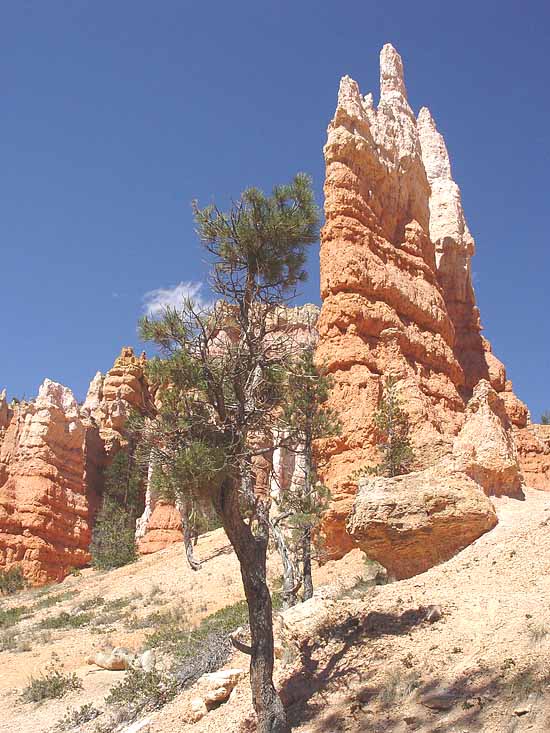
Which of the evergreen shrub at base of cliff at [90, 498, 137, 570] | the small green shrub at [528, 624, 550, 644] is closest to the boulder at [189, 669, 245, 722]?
the small green shrub at [528, 624, 550, 644]

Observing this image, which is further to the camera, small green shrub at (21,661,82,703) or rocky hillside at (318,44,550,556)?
rocky hillside at (318,44,550,556)

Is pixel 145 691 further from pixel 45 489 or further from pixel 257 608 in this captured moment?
pixel 45 489

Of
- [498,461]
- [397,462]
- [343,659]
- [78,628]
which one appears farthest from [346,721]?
[78,628]

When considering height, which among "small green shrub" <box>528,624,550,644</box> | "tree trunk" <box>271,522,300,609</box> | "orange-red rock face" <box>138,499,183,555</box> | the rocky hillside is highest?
the rocky hillside

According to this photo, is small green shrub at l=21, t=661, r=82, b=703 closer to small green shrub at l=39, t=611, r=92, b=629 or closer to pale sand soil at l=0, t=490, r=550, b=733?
pale sand soil at l=0, t=490, r=550, b=733

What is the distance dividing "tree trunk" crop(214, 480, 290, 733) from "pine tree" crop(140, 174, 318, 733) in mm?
11

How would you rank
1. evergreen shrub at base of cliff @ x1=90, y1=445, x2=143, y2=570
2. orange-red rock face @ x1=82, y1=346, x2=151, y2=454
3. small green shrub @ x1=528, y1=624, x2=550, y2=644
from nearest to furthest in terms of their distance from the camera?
small green shrub @ x1=528, y1=624, x2=550, y2=644 → evergreen shrub at base of cliff @ x1=90, y1=445, x2=143, y2=570 → orange-red rock face @ x1=82, y1=346, x2=151, y2=454

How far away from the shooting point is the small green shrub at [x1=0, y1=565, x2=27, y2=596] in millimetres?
28188

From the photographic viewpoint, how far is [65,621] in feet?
63.6

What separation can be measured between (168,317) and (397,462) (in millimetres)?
9374

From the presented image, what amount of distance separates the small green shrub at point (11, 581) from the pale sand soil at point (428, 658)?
1675cm

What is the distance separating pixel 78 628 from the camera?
61.0 feet

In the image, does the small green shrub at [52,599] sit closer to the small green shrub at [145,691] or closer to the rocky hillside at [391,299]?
the rocky hillside at [391,299]

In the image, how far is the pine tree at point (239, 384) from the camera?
805 centimetres
